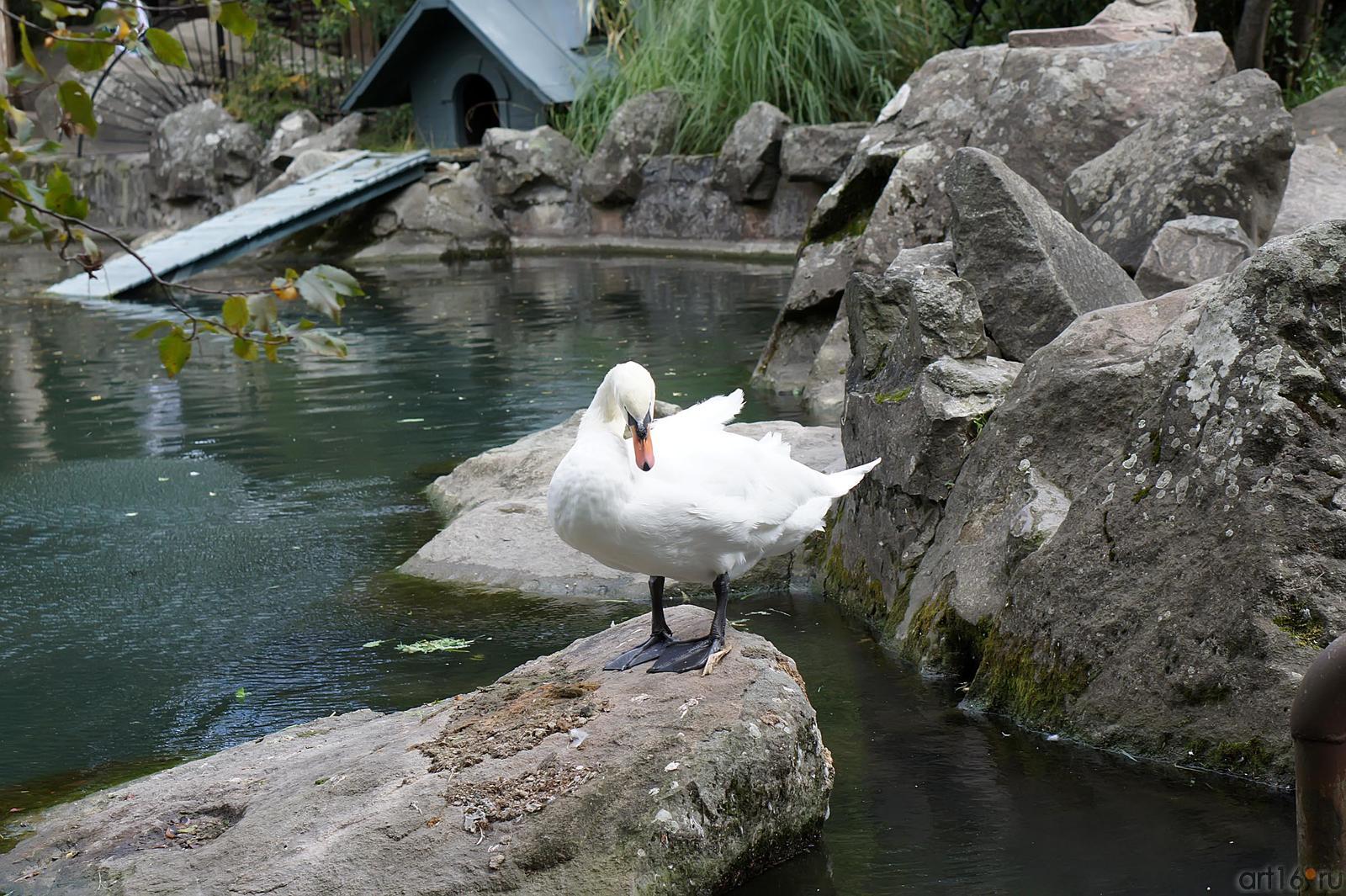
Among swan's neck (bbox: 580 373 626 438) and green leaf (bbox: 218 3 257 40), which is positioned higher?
green leaf (bbox: 218 3 257 40)

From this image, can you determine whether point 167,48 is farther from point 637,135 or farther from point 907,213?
point 637,135

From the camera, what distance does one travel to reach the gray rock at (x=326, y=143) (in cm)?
2261

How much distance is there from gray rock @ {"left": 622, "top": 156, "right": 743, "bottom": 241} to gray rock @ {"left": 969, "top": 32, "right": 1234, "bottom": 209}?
26.2 feet

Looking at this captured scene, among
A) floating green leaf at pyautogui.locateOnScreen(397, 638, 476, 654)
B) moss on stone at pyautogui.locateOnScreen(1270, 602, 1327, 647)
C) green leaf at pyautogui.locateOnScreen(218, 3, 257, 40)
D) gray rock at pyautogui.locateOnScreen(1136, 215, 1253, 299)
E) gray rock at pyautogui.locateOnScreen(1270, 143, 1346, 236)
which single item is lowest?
floating green leaf at pyautogui.locateOnScreen(397, 638, 476, 654)

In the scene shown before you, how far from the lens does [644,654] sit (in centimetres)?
401

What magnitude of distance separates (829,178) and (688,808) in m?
13.4

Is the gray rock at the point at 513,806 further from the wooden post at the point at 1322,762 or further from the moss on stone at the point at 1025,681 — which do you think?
the wooden post at the point at 1322,762

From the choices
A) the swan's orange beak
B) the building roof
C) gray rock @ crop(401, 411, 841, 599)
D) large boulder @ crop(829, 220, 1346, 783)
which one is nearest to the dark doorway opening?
the building roof

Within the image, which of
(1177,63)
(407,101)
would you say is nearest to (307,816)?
(1177,63)

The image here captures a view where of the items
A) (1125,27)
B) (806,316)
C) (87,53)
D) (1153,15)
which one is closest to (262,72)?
(806,316)

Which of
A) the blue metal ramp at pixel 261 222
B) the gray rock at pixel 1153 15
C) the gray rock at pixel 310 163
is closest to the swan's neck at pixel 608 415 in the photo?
the gray rock at pixel 1153 15

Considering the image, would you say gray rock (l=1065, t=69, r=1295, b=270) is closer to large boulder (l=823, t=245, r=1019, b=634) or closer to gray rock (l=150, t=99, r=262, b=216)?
large boulder (l=823, t=245, r=1019, b=634)

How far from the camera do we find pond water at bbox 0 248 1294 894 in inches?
147

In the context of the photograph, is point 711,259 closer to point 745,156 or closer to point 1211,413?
point 745,156
